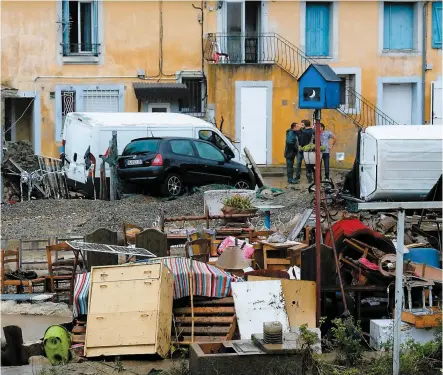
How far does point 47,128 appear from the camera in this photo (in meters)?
32.8

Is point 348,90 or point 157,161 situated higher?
point 348,90

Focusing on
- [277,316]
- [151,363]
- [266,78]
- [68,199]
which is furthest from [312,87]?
[266,78]

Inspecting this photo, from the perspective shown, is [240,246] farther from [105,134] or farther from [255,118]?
[255,118]

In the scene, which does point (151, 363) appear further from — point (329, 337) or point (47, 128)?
point (47, 128)

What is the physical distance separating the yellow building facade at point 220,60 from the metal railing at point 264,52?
3 cm

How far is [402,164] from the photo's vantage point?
23219 millimetres

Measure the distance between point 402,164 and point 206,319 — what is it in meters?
12.2

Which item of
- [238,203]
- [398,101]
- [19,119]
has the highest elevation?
[398,101]

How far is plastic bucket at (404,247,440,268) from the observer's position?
14.0m

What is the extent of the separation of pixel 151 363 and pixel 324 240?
4051mm

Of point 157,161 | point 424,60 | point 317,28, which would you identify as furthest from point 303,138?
point 424,60

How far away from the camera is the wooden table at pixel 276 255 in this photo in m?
14.4

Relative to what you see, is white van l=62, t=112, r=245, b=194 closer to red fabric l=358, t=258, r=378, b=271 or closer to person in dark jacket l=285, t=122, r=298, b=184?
person in dark jacket l=285, t=122, r=298, b=184

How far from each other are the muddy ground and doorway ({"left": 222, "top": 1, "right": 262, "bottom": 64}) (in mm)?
9433
